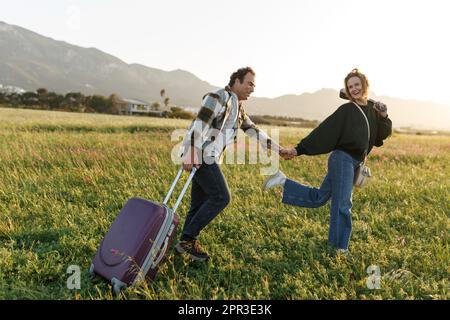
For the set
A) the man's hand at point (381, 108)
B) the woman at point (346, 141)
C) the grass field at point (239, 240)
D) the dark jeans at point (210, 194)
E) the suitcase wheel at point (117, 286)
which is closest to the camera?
the suitcase wheel at point (117, 286)

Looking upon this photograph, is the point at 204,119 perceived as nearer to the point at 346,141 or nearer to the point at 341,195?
the point at 346,141

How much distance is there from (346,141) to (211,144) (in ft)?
5.95

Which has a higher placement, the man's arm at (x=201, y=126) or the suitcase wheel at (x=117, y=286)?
the man's arm at (x=201, y=126)

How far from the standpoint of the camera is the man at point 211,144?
4.52 meters

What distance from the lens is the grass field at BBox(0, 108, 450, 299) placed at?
165 inches

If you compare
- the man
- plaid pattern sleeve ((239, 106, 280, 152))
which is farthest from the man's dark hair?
plaid pattern sleeve ((239, 106, 280, 152))

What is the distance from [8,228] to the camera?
552cm

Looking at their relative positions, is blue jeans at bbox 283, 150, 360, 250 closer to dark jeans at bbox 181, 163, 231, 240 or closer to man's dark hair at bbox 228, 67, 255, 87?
dark jeans at bbox 181, 163, 231, 240

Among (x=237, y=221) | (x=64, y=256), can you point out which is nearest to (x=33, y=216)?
(x=64, y=256)

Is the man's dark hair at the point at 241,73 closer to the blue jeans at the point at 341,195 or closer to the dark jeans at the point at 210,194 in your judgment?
the dark jeans at the point at 210,194

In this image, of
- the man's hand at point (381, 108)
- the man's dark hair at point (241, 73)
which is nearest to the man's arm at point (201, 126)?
the man's dark hair at point (241, 73)

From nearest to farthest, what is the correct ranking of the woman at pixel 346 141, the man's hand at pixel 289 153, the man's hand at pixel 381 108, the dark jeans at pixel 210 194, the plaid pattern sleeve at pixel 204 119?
the plaid pattern sleeve at pixel 204 119 < the dark jeans at pixel 210 194 < the woman at pixel 346 141 < the man's hand at pixel 381 108 < the man's hand at pixel 289 153
